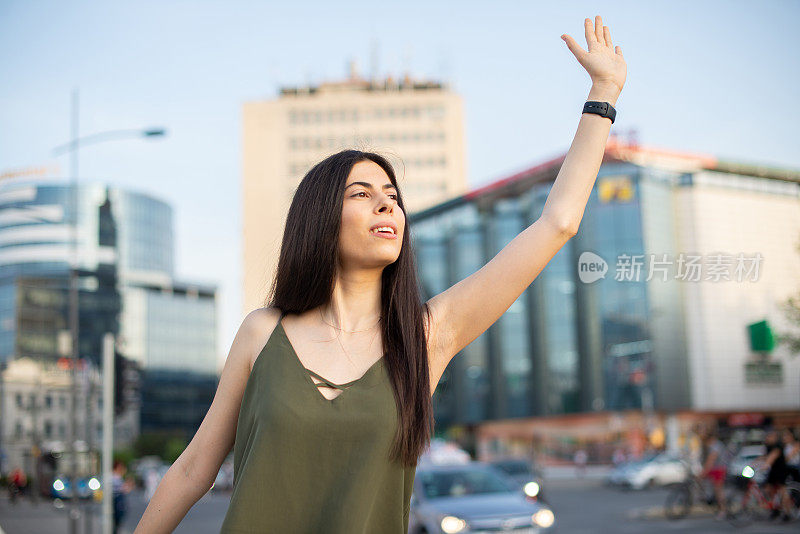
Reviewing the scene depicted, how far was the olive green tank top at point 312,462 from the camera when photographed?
1707mm

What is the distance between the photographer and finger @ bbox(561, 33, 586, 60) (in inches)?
82.8

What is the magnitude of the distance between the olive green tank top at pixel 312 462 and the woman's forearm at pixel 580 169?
57 centimetres

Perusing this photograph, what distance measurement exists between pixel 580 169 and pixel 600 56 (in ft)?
1.04

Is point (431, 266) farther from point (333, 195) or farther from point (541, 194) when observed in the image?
point (333, 195)

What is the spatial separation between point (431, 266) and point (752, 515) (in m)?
62.6

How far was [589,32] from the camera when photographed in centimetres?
213

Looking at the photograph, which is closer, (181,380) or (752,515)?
(752,515)

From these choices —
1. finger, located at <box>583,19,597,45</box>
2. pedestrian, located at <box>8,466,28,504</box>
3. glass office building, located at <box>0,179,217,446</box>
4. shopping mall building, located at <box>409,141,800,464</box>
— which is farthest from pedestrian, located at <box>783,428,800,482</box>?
glass office building, located at <box>0,179,217,446</box>

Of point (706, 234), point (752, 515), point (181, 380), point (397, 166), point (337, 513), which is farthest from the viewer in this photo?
point (181, 380)

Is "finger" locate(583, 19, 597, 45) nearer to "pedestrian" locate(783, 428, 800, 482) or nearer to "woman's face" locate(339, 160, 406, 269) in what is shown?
"woman's face" locate(339, 160, 406, 269)

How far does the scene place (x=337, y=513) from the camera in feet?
5.50

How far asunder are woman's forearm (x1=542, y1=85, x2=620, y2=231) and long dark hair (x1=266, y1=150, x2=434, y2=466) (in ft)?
1.15

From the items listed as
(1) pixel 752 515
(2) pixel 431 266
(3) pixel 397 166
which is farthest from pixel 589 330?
(3) pixel 397 166

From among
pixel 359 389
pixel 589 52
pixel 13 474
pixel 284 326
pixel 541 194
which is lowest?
pixel 13 474
